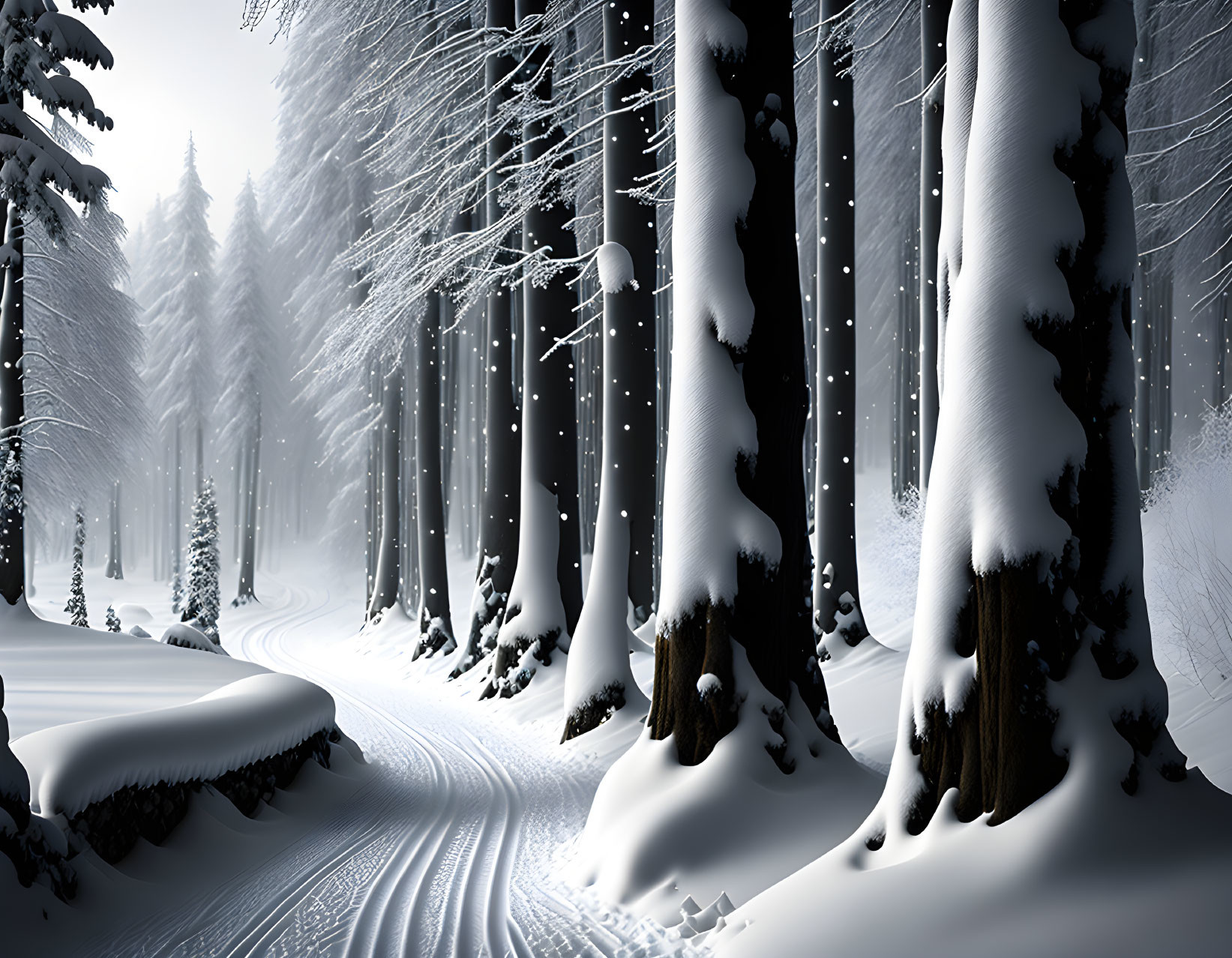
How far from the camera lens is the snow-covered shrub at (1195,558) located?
6922 millimetres

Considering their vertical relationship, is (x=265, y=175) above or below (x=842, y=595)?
above

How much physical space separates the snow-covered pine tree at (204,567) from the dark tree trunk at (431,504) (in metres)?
5.90

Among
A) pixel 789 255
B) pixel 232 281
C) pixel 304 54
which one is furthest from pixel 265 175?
pixel 789 255

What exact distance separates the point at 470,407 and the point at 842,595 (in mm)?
24403

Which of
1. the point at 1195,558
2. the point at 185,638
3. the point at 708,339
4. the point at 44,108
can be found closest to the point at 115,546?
the point at 44,108

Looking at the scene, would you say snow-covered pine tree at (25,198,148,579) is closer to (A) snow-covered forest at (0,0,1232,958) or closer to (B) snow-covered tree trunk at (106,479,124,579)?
(A) snow-covered forest at (0,0,1232,958)

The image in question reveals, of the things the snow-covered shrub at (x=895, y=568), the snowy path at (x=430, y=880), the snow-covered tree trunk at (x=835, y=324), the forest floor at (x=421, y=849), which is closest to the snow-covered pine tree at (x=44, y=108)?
the forest floor at (x=421, y=849)

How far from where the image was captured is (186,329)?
115ft

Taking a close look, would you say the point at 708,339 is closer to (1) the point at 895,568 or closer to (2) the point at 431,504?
(1) the point at 895,568

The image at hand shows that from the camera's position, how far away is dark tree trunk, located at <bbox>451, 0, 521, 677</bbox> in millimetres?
12250

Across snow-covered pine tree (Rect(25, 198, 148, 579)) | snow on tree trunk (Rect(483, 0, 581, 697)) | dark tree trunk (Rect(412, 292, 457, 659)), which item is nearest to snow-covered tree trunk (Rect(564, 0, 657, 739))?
snow on tree trunk (Rect(483, 0, 581, 697))

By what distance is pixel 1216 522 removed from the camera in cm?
923

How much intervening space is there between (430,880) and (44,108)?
44.1 feet

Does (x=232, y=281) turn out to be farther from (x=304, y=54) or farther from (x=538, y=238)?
(x=538, y=238)
